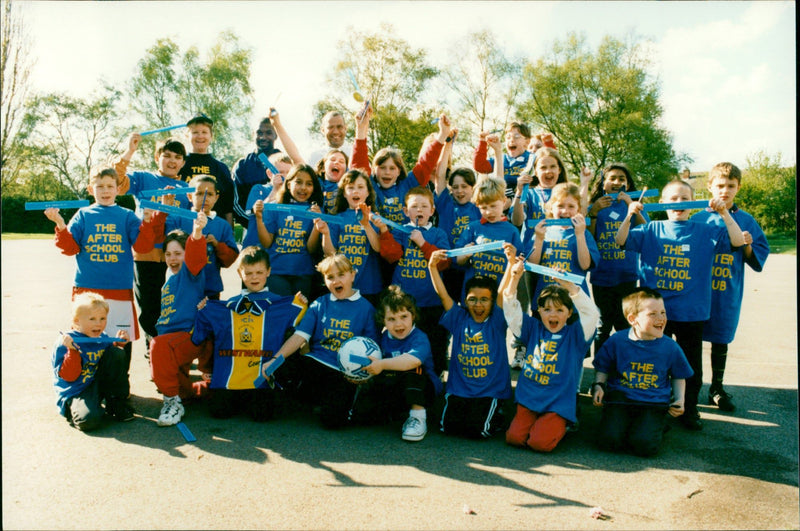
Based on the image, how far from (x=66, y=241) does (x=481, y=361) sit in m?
3.59

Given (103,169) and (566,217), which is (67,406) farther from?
(566,217)

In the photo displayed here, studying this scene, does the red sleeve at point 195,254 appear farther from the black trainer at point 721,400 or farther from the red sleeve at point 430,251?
the black trainer at point 721,400

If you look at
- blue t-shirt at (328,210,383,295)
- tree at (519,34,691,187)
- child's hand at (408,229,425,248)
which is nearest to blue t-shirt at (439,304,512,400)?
child's hand at (408,229,425,248)

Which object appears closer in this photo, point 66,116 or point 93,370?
point 93,370

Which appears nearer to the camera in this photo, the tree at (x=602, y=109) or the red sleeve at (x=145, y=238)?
the red sleeve at (x=145, y=238)

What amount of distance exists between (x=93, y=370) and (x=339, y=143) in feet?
10.4

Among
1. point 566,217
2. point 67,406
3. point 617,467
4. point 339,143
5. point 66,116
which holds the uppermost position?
point 66,116

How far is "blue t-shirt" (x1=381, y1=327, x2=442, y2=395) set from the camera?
441 centimetres

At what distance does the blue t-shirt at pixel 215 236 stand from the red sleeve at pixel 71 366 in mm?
1285

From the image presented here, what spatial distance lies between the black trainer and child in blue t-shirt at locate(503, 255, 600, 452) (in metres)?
1.56

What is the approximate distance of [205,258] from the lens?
190 inches

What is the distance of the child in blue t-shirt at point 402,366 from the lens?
14.0 ft

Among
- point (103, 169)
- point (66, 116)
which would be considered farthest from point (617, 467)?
point (66, 116)

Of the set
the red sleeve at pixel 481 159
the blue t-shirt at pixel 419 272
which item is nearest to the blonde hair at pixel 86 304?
the blue t-shirt at pixel 419 272
